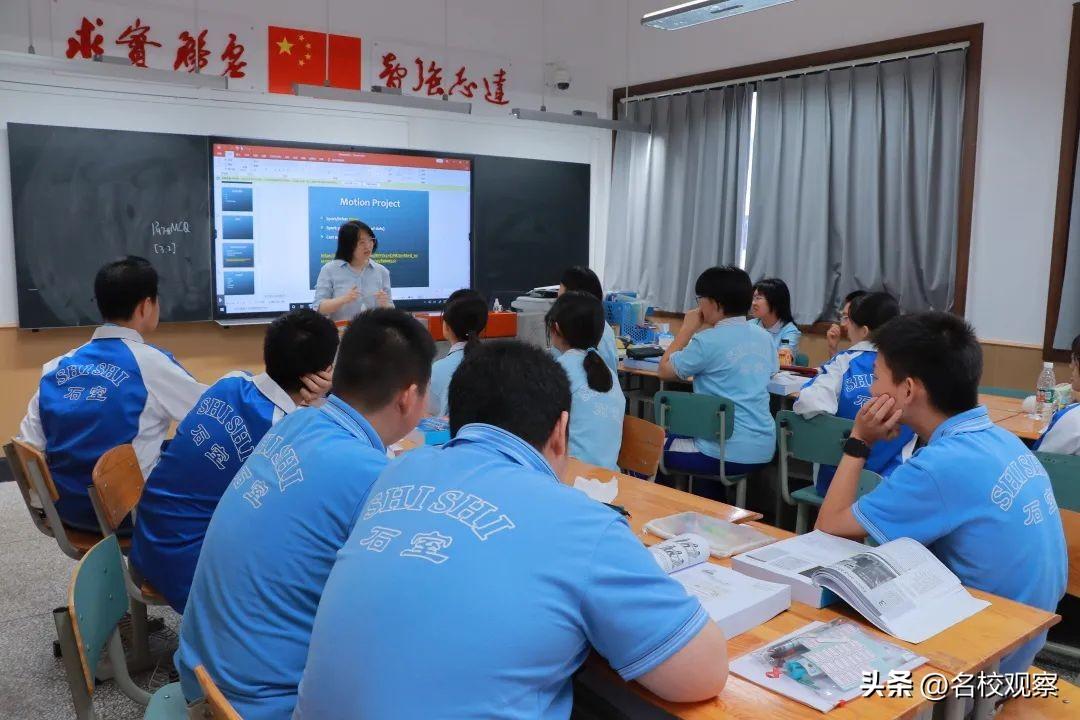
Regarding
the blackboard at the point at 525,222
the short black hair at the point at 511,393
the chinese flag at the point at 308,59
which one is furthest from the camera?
the blackboard at the point at 525,222

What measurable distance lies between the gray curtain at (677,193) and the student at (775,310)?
1330mm

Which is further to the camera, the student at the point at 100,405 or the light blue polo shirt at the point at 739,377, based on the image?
the light blue polo shirt at the point at 739,377

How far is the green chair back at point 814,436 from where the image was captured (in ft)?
10.9

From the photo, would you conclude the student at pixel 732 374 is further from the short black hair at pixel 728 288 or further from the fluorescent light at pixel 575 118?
the fluorescent light at pixel 575 118

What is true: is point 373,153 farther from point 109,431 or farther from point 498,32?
point 109,431

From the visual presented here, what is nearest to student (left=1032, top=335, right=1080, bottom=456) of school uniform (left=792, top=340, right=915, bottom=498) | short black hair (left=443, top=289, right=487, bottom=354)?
school uniform (left=792, top=340, right=915, bottom=498)

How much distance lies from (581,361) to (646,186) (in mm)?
4329

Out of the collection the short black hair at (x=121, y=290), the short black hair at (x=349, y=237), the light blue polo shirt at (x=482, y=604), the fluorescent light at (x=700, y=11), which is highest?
the fluorescent light at (x=700, y=11)

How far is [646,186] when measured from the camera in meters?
7.10

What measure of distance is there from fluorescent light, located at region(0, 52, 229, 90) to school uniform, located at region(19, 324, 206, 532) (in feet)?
7.28

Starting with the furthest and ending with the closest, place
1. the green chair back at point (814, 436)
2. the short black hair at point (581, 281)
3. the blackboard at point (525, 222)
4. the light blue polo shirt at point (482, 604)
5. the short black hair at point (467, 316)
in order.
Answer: the blackboard at point (525, 222)
the short black hair at point (581, 281)
the short black hair at point (467, 316)
the green chair back at point (814, 436)
the light blue polo shirt at point (482, 604)

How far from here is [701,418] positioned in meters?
3.75

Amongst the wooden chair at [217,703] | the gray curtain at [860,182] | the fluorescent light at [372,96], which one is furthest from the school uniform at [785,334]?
the wooden chair at [217,703]

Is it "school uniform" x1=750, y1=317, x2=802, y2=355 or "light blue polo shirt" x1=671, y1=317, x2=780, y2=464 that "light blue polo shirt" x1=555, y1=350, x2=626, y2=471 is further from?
"school uniform" x1=750, y1=317, x2=802, y2=355
